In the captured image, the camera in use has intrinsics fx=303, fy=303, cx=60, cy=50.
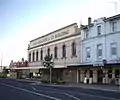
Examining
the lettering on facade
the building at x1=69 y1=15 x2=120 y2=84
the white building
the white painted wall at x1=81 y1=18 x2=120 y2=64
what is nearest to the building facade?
the lettering on facade

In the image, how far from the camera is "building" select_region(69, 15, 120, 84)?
43053mm

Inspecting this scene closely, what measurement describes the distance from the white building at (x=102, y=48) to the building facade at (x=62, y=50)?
3146 mm

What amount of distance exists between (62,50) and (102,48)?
15.4m

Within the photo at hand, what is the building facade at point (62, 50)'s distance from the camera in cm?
5503

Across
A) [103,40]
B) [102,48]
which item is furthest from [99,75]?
[103,40]

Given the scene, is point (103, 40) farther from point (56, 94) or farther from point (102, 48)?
point (56, 94)

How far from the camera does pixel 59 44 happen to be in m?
62.1

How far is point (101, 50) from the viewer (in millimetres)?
46500

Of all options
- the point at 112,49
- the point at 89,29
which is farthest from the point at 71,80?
the point at 112,49

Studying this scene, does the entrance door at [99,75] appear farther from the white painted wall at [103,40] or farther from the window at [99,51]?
the window at [99,51]

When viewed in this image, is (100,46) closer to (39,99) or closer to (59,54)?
(59,54)

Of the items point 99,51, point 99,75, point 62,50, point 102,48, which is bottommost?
point 99,75

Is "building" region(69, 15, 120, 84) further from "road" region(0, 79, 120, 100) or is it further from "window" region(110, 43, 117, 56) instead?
"road" region(0, 79, 120, 100)

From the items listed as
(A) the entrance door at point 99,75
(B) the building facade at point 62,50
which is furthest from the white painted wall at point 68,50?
(A) the entrance door at point 99,75
